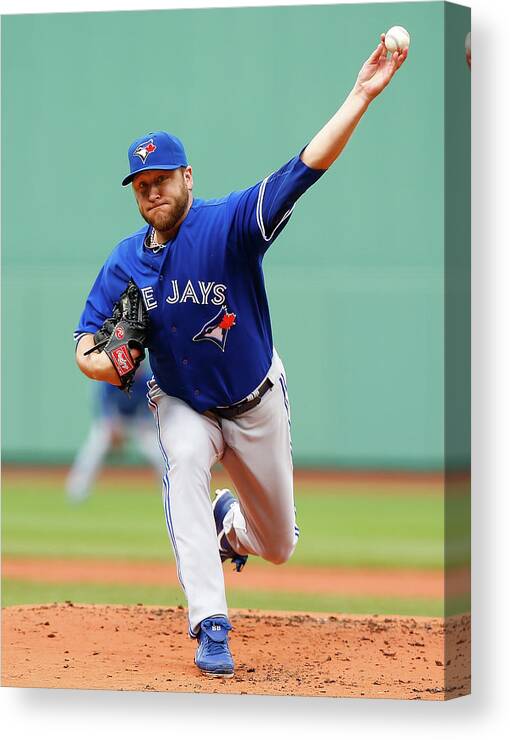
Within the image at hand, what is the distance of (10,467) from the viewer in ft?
21.6

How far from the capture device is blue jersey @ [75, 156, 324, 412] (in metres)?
5.68

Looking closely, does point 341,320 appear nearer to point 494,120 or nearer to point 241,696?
A: point 494,120

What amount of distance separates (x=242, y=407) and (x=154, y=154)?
1.04m

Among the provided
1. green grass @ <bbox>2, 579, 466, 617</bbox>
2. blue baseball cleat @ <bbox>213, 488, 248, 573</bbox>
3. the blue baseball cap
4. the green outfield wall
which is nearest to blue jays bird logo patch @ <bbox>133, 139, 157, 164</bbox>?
the blue baseball cap

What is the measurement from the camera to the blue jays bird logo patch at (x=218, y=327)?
5.71 metres

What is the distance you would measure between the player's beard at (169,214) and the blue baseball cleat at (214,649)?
1515mm

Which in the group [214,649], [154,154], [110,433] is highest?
[154,154]

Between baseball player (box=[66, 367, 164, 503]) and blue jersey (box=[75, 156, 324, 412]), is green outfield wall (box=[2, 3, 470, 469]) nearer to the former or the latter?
baseball player (box=[66, 367, 164, 503])

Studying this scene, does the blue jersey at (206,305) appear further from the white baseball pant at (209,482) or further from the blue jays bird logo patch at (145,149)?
the blue jays bird logo patch at (145,149)

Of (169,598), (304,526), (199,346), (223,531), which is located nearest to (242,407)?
(199,346)

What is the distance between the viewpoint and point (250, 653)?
623cm

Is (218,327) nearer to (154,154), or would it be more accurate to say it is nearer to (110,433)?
(154,154)

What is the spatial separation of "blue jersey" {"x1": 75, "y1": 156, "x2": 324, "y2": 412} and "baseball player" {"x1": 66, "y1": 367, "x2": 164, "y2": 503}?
940 millimetres

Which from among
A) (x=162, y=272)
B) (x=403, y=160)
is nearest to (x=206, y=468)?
(x=162, y=272)
